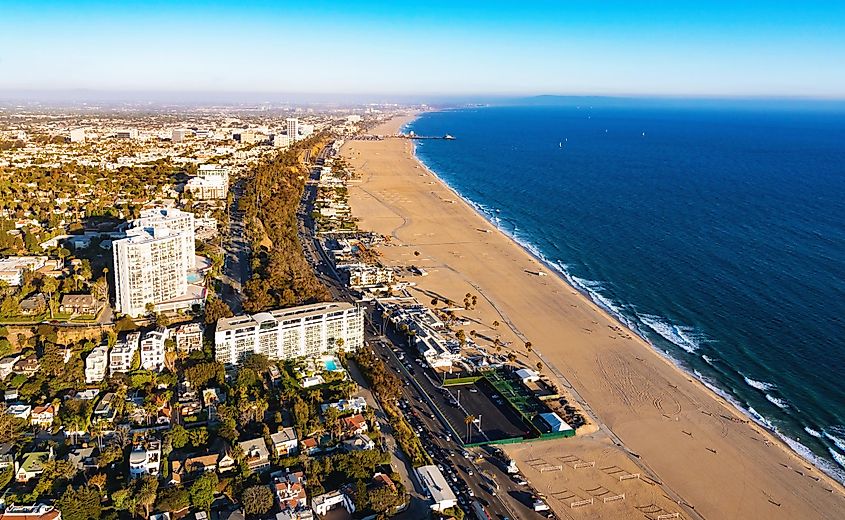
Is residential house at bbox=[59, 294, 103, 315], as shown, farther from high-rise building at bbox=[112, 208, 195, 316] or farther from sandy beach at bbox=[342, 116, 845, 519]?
sandy beach at bbox=[342, 116, 845, 519]

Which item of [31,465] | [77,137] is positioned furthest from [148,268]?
[77,137]

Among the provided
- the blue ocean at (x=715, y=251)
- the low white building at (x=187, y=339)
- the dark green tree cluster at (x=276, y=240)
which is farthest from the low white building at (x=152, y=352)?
the blue ocean at (x=715, y=251)

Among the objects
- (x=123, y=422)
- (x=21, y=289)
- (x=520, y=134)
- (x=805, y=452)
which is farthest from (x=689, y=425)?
(x=520, y=134)

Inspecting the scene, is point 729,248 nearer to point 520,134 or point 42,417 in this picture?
point 42,417

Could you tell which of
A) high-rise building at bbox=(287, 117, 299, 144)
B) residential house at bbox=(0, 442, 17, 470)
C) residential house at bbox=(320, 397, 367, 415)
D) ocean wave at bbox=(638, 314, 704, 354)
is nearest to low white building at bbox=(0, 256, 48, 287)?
residential house at bbox=(0, 442, 17, 470)

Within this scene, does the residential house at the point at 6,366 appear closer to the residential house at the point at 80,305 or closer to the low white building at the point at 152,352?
the residential house at the point at 80,305

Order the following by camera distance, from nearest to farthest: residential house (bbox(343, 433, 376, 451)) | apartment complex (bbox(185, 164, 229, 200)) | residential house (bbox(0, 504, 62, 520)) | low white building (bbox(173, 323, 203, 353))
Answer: residential house (bbox(0, 504, 62, 520)), residential house (bbox(343, 433, 376, 451)), low white building (bbox(173, 323, 203, 353)), apartment complex (bbox(185, 164, 229, 200))
